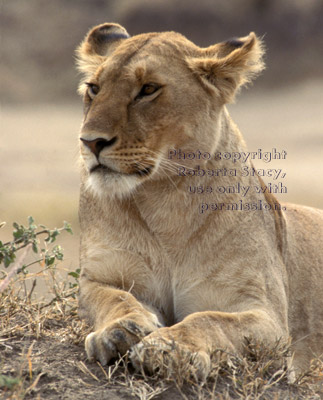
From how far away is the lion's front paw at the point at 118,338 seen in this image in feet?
9.72

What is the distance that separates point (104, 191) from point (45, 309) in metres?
1.03

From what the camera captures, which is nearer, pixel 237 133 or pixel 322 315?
pixel 237 133

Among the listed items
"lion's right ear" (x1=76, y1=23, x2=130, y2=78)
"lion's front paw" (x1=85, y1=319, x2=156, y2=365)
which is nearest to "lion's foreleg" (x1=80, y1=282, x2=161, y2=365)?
"lion's front paw" (x1=85, y1=319, x2=156, y2=365)

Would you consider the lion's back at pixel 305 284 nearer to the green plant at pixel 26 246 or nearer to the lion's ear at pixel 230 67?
the lion's ear at pixel 230 67

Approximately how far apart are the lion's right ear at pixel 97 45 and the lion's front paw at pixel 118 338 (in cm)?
180

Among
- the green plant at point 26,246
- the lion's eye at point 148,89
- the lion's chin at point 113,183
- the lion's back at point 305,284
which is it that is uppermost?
the lion's eye at point 148,89

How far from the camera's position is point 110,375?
286 cm

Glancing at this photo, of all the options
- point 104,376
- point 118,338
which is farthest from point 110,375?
point 118,338

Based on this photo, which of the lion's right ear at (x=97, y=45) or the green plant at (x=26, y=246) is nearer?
the green plant at (x=26, y=246)

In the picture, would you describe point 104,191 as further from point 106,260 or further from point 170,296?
point 170,296

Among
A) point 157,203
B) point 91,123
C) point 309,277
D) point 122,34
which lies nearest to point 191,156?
point 157,203

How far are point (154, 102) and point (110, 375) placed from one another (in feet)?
4.64

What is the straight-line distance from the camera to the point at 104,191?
139 inches

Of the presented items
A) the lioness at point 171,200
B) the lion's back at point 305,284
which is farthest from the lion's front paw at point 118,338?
the lion's back at point 305,284
